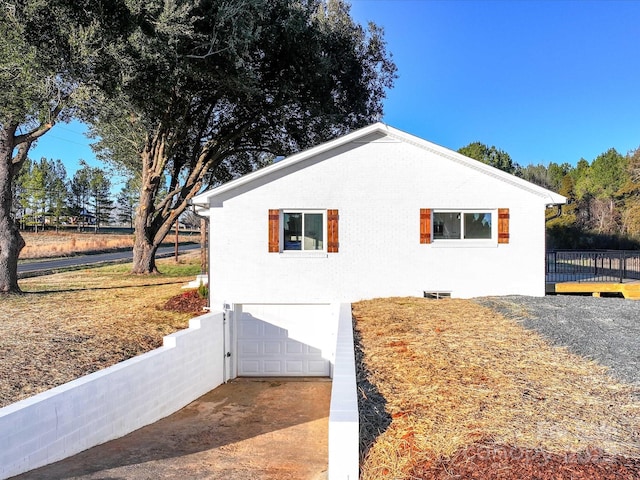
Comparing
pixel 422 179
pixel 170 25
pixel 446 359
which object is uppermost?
pixel 170 25

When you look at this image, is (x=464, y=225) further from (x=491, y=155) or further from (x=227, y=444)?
(x=491, y=155)

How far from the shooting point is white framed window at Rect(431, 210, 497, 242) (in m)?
12.0

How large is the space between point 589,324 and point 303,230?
6878mm

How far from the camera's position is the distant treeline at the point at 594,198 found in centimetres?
3145

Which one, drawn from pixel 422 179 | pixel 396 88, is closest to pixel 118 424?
pixel 422 179

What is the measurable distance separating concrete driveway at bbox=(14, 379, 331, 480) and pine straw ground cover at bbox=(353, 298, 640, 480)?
1.65 m

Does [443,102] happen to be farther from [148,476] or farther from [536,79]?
[148,476]

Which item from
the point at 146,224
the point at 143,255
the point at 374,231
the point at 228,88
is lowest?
the point at 143,255

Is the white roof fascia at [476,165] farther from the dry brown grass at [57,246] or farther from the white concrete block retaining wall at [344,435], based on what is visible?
the dry brown grass at [57,246]

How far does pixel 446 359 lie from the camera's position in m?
5.53

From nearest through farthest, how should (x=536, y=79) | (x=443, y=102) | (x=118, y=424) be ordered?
(x=118, y=424) → (x=536, y=79) → (x=443, y=102)

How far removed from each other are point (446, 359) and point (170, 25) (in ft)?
37.8

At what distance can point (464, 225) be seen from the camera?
12023mm

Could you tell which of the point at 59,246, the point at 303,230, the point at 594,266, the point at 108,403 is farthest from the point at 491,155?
the point at 108,403
